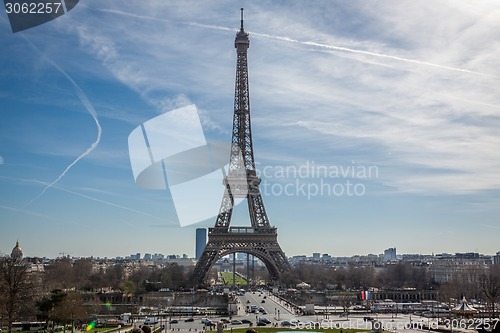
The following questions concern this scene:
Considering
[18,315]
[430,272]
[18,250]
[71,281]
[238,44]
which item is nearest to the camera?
[18,315]

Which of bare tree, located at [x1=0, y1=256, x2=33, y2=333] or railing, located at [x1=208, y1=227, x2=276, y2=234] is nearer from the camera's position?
bare tree, located at [x1=0, y1=256, x2=33, y2=333]

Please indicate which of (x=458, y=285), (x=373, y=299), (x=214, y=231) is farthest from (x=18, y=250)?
(x=458, y=285)

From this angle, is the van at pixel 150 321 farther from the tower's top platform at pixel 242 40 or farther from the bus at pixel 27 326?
the tower's top platform at pixel 242 40

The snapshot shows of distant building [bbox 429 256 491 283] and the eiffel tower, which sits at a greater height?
the eiffel tower

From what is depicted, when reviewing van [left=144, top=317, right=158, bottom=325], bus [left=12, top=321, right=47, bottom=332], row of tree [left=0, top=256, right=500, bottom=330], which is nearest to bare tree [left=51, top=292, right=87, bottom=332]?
row of tree [left=0, top=256, right=500, bottom=330]

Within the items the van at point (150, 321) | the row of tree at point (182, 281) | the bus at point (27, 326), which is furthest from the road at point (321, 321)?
the row of tree at point (182, 281)

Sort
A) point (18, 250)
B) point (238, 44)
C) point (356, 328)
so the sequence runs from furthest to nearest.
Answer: point (18, 250) < point (238, 44) < point (356, 328)

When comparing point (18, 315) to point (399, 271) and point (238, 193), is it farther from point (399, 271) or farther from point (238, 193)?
point (399, 271)

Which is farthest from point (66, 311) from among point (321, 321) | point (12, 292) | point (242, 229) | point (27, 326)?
point (242, 229)

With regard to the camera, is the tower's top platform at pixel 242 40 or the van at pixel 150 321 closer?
the van at pixel 150 321

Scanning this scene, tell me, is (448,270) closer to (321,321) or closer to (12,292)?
(321,321)

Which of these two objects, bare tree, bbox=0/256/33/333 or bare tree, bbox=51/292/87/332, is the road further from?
bare tree, bbox=0/256/33/333
